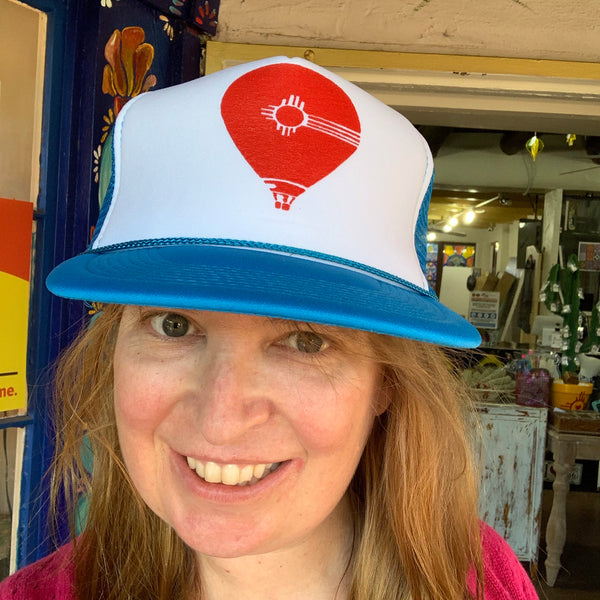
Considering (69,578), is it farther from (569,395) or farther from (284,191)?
(569,395)

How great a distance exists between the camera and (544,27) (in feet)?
6.21

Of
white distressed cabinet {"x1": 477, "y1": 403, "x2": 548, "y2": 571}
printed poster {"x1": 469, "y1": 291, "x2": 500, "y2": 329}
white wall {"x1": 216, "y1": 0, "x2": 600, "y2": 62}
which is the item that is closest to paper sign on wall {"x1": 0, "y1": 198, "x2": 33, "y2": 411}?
white wall {"x1": 216, "y1": 0, "x2": 600, "y2": 62}

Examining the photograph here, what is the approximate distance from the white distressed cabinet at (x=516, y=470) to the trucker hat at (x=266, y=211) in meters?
3.08

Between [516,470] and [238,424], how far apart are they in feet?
10.7

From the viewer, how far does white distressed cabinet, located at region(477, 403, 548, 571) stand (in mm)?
3609

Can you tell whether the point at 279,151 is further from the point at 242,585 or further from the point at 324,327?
the point at 242,585

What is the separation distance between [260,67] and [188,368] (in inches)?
14.0

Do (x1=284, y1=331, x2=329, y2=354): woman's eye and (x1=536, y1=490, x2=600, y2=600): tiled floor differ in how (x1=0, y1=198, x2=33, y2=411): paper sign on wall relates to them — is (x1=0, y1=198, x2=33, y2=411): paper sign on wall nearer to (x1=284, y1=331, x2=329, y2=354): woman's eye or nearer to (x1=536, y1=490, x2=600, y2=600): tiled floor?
(x1=284, y1=331, x2=329, y2=354): woman's eye

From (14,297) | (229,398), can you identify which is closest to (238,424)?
(229,398)

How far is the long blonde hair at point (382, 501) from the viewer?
0.95 metres

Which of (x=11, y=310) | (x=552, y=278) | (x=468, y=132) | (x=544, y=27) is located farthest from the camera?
(x=468, y=132)

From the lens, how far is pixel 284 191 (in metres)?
0.69

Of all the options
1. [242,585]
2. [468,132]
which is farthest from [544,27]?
[468,132]

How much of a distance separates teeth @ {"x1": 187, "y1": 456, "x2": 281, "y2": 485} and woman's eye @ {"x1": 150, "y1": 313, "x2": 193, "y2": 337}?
0.49 feet
